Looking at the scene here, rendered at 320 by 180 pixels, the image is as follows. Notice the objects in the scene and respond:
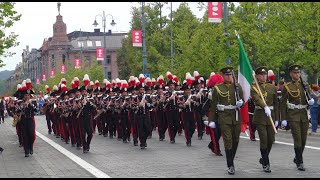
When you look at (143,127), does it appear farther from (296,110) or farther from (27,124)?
(296,110)

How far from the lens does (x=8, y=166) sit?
14.0 metres

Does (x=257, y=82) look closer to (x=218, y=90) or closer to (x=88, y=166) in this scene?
(x=218, y=90)

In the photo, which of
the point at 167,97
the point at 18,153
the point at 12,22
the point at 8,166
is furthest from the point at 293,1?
the point at 8,166

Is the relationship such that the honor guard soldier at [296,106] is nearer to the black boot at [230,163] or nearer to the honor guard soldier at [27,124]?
the black boot at [230,163]

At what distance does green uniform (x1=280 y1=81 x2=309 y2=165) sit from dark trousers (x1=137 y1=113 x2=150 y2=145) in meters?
6.12

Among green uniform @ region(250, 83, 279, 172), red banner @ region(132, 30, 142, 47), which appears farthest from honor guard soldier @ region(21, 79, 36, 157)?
red banner @ region(132, 30, 142, 47)

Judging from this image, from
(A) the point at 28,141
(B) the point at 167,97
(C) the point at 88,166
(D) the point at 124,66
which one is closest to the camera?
(C) the point at 88,166

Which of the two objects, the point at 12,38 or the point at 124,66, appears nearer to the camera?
the point at 12,38

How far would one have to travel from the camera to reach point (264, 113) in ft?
37.6

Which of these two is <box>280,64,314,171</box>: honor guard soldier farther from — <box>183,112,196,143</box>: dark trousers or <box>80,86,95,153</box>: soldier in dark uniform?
<box>80,86,95,153</box>: soldier in dark uniform

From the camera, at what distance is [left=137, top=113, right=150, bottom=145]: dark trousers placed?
56.5 feet

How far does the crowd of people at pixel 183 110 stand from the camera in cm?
1152

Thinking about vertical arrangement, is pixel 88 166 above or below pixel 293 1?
below

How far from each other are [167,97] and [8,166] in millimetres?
7271
